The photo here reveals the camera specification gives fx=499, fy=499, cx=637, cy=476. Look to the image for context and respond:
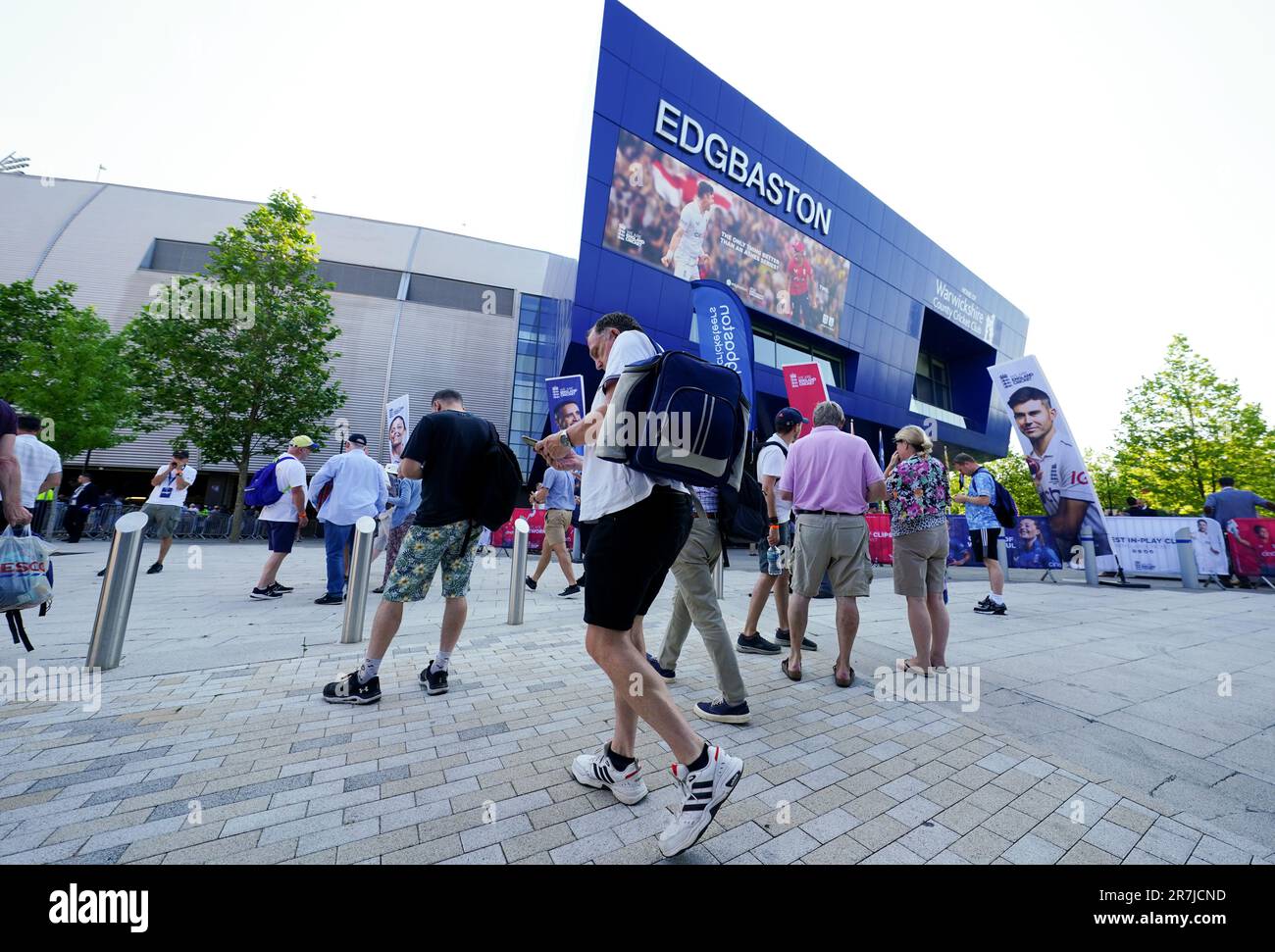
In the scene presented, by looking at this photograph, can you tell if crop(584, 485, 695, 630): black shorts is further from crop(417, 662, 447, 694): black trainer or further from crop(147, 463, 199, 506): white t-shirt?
crop(147, 463, 199, 506): white t-shirt

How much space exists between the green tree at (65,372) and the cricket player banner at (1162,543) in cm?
2894

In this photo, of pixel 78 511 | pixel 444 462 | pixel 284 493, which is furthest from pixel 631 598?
pixel 78 511

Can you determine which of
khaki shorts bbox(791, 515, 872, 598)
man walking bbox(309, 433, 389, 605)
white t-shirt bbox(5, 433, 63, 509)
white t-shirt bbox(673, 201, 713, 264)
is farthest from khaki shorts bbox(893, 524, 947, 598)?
white t-shirt bbox(673, 201, 713, 264)

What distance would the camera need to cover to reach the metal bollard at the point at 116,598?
3364mm

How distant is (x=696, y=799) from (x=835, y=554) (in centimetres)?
228

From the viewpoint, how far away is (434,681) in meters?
3.20

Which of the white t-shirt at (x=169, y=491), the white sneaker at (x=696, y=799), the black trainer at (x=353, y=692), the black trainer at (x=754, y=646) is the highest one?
the white t-shirt at (x=169, y=491)

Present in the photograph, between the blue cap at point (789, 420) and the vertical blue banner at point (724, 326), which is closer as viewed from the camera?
the blue cap at point (789, 420)

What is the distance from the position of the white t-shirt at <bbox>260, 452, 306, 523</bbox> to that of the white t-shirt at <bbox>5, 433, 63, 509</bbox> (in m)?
1.85

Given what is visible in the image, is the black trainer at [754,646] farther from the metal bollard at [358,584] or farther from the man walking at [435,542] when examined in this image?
the metal bollard at [358,584]

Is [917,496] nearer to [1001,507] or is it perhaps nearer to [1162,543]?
[1001,507]

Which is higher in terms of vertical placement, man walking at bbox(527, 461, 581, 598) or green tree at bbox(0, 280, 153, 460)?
green tree at bbox(0, 280, 153, 460)

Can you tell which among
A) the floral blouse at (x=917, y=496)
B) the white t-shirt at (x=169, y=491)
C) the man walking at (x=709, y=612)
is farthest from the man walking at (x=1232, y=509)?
the white t-shirt at (x=169, y=491)

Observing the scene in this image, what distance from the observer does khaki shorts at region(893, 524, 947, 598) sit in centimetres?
373
